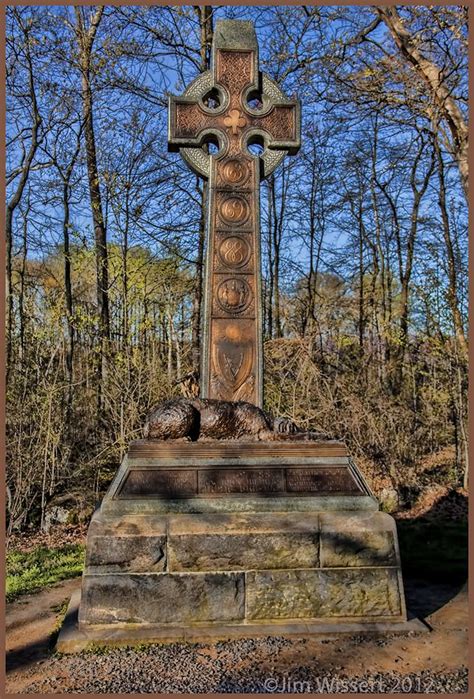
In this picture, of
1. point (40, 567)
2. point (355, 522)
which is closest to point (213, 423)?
point (355, 522)

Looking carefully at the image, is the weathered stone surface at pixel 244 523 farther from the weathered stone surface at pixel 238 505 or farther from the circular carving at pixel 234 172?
the circular carving at pixel 234 172

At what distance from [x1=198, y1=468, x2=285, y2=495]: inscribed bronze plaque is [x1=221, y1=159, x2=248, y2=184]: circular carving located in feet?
9.12

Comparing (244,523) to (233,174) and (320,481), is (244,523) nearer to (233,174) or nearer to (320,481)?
(320,481)

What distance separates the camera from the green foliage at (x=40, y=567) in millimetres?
5973

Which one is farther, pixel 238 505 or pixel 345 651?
pixel 238 505

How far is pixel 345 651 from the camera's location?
3875mm

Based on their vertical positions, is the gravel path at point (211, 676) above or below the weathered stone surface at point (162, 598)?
below

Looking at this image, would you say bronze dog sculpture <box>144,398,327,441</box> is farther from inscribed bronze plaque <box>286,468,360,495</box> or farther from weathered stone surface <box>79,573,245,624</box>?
weathered stone surface <box>79,573,245,624</box>

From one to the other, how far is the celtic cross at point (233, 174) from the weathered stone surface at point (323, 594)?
5.45 feet

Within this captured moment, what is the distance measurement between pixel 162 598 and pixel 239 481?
948 mm

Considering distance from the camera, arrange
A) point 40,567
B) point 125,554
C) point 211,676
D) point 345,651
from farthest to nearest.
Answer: point 40,567 < point 125,554 < point 345,651 < point 211,676

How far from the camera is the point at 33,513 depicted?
895 centimetres

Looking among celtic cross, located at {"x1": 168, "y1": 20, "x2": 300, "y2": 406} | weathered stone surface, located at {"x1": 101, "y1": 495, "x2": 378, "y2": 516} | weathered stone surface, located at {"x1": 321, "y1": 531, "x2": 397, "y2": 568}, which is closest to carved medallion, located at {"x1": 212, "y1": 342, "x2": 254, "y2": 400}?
celtic cross, located at {"x1": 168, "y1": 20, "x2": 300, "y2": 406}

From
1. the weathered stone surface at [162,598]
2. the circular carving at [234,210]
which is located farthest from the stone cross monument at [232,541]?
the circular carving at [234,210]
